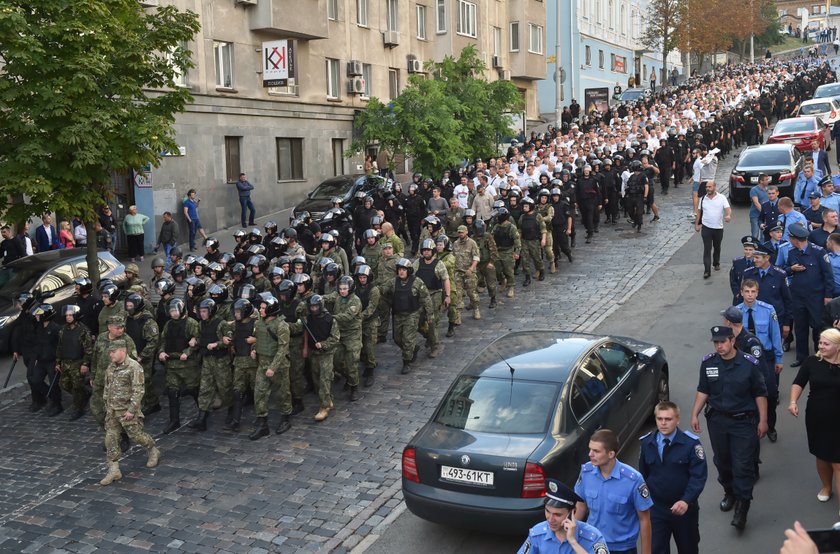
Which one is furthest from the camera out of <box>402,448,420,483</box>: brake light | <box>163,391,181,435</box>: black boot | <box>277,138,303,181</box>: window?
<box>277,138,303,181</box>: window

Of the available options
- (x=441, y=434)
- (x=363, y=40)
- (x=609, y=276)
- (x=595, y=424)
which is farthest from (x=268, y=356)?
(x=363, y=40)

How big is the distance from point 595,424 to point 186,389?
591 centimetres

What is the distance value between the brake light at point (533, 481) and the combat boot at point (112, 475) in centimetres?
505

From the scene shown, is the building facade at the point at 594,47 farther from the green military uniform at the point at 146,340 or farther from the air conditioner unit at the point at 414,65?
the green military uniform at the point at 146,340

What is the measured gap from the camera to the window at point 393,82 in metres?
37.0

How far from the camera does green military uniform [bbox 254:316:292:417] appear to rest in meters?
11.1

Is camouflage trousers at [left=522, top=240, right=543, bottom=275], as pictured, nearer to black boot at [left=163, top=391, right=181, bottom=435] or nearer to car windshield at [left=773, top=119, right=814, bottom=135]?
black boot at [left=163, top=391, right=181, bottom=435]

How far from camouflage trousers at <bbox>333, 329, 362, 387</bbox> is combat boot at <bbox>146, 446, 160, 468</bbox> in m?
2.71

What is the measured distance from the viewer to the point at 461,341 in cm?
1459

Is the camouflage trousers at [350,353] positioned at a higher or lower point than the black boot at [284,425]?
higher

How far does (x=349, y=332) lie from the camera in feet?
39.7

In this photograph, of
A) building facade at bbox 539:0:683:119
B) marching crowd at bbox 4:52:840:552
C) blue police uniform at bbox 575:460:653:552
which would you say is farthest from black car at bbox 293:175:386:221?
building facade at bbox 539:0:683:119

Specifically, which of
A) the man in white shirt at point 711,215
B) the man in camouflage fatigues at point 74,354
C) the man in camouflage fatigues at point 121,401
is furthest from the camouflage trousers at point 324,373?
the man in white shirt at point 711,215

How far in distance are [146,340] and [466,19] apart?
33.4 m
